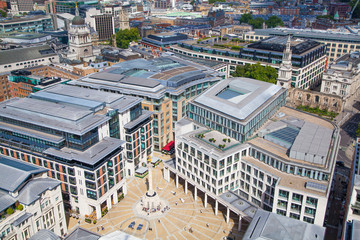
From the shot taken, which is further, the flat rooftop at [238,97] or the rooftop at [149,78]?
the rooftop at [149,78]

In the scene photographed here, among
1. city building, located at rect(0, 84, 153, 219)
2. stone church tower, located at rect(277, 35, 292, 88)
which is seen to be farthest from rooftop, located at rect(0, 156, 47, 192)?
stone church tower, located at rect(277, 35, 292, 88)

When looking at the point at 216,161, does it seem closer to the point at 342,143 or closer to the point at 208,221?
the point at 208,221

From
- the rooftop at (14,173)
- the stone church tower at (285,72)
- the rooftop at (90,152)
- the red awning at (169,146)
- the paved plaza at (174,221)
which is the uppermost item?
the stone church tower at (285,72)

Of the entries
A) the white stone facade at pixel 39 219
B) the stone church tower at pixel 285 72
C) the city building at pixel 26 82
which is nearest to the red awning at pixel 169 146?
the white stone facade at pixel 39 219

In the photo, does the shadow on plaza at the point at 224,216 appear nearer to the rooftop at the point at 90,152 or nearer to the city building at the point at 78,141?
the city building at the point at 78,141

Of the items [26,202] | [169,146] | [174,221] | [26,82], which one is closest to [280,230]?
[174,221]

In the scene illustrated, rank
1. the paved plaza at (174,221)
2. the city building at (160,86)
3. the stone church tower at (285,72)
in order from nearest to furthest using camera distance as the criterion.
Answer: the paved plaza at (174,221) → the city building at (160,86) → the stone church tower at (285,72)

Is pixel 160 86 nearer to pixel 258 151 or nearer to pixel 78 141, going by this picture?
pixel 78 141

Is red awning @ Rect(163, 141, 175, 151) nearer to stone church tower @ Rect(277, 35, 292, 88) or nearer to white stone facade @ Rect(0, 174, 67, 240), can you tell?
white stone facade @ Rect(0, 174, 67, 240)
